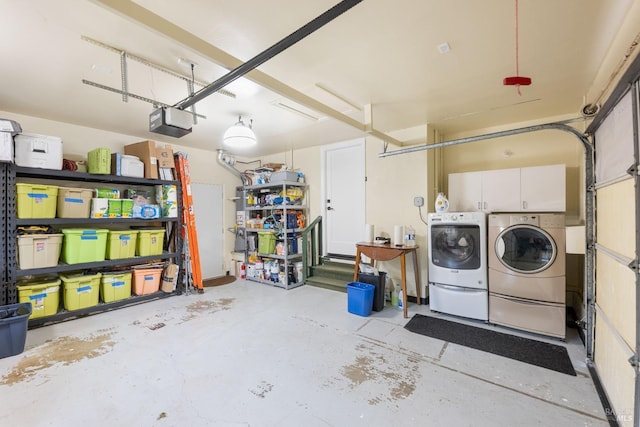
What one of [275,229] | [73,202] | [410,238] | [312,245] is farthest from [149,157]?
[410,238]

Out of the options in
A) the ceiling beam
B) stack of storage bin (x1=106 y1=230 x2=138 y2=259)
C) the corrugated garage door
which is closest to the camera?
the ceiling beam

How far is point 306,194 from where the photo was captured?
5363 mm

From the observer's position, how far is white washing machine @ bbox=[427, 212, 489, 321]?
316 centimetres

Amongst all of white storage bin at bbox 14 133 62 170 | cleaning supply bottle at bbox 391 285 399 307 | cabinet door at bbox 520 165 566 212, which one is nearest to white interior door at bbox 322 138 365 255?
cleaning supply bottle at bbox 391 285 399 307

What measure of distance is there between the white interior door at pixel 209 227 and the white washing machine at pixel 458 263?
160 inches

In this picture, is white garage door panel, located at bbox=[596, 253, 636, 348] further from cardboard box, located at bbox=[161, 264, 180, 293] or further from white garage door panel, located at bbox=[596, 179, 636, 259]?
cardboard box, located at bbox=[161, 264, 180, 293]

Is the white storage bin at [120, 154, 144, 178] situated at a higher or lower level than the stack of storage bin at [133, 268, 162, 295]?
higher

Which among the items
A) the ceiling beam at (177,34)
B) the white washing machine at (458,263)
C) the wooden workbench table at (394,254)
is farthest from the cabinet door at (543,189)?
the ceiling beam at (177,34)

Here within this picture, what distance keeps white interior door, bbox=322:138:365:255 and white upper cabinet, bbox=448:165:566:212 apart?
1.49 meters

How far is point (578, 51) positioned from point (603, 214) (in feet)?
4.20

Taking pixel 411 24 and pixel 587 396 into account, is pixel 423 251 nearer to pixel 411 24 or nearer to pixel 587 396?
pixel 587 396

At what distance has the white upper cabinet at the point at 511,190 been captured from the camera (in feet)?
10.2

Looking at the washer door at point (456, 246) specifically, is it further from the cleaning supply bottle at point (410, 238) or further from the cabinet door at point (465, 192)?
the cabinet door at point (465, 192)

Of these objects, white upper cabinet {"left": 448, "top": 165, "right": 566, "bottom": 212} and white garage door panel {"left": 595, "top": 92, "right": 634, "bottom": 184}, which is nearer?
white garage door panel {"left": 595, "top": 92, "right": 634, "bottom": 184}
